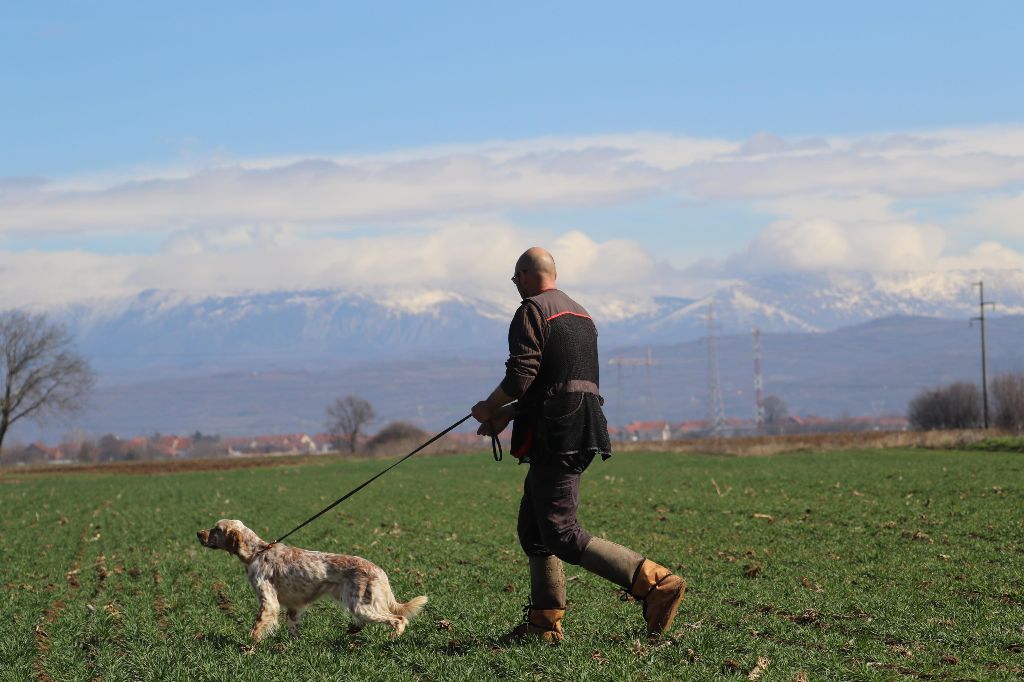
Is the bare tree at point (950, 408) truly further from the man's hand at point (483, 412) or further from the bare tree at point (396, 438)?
the man's hand at point (483, 412)

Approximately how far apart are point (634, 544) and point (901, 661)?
31.8ft

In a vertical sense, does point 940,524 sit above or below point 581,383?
below

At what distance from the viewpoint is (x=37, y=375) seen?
97.7 m

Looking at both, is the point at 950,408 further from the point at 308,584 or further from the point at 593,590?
the point at 308,584

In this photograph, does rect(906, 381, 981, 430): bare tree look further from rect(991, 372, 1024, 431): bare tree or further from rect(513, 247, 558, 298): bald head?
rect(513, 247, 558, 298): bald head

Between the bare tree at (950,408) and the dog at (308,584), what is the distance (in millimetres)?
93507

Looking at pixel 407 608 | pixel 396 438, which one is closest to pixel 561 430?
pixel 407 608

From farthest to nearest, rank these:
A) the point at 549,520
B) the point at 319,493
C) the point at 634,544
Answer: the point at 319,493 → the point at 634,544 → the point at 549,520

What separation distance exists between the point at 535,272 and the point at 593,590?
16.6ft

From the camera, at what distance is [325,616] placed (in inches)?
464

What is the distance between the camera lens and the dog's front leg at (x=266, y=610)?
1038 centimetres

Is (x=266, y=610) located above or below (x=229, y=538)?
below

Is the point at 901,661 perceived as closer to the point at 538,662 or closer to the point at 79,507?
the point at 538,662

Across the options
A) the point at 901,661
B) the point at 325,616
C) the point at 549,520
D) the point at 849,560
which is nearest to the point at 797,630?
the point at 901,661
